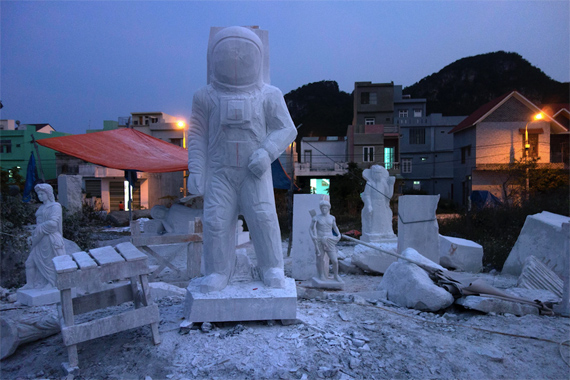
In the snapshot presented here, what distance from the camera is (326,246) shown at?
5.89 metres

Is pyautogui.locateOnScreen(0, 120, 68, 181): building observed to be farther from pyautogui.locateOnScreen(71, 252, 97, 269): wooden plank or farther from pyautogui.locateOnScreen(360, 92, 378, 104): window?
pyautogui.locateOnScreen(71, 252, 97, 269): wooden plank

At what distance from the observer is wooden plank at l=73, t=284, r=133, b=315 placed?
3.03 m

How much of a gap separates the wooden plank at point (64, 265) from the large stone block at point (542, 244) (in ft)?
21.0

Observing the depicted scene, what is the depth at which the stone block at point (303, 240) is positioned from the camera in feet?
22.5

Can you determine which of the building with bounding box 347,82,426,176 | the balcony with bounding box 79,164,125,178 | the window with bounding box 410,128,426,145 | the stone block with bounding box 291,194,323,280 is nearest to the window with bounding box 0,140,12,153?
the balcony with bounding box 79,164,125,178

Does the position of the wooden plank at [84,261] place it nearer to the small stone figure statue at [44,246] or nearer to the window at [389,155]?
the small stone figure statue at [44,246]

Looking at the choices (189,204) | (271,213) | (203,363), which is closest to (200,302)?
(203,363)

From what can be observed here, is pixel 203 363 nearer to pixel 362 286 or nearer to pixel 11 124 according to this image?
pixel 362 286

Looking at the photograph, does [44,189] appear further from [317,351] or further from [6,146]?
[6,146]

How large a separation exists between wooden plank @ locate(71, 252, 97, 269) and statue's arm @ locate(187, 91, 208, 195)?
1.03 meters

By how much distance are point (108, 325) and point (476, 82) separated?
151 feet

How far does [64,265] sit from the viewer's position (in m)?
2.61

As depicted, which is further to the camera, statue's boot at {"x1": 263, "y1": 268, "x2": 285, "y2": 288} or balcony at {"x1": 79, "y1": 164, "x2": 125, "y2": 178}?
balcony at {"x1": 79, "y1": 164, "x2": 125, "y2": 178}

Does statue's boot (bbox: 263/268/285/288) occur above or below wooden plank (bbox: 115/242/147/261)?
below
